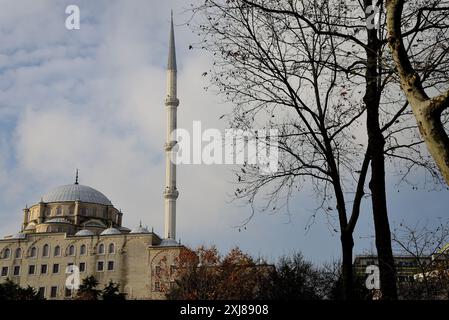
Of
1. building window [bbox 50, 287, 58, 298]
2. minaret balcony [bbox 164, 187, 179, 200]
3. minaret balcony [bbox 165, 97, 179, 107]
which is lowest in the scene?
building window [bbox 50, 287, 58, 298]

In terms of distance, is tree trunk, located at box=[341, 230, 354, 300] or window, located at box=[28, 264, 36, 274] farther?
window, located at box=[28, 264, 36, 274]

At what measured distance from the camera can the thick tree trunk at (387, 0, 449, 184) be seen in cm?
568

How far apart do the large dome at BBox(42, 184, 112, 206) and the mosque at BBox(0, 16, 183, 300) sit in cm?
481

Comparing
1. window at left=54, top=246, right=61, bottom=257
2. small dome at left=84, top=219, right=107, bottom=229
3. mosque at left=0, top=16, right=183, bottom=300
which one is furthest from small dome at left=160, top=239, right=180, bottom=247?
window at left=54, top=246, right=61, bottom=257

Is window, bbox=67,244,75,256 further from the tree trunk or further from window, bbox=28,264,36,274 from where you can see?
the tree trunk

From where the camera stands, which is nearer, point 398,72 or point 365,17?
point 398,72

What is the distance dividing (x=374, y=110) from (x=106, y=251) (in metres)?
51.9

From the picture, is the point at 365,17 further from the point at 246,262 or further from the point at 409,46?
the point at 246,262

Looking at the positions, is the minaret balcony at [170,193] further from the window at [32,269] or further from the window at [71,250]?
the window at [32,269]

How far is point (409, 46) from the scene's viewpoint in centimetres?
924

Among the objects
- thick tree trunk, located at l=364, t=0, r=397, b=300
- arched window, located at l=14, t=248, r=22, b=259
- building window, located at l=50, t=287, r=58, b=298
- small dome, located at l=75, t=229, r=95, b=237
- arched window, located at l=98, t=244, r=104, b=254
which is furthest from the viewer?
arched window, located at l=14, t=248, r=22, b=259

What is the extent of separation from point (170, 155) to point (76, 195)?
1761 cm

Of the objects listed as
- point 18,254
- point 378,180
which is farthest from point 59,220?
point 378,180
